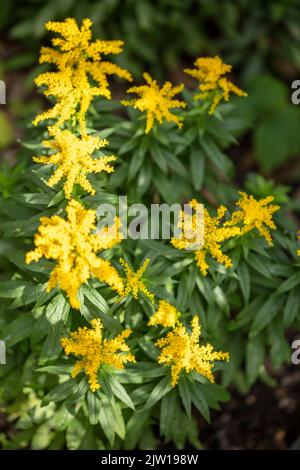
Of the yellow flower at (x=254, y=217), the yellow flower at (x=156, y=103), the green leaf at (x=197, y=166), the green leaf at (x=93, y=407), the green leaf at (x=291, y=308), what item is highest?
the yellow flower at (x=156, y=103)

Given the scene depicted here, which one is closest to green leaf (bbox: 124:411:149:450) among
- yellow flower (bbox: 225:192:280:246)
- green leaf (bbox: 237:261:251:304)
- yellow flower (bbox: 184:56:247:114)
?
green leaf (bbox: 237:261:251:304)

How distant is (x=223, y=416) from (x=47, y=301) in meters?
2.16

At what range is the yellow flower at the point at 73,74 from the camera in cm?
349

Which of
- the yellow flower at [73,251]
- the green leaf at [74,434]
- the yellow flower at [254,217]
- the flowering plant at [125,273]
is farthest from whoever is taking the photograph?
the green leaf at [74,434]

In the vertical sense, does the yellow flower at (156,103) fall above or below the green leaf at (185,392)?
above

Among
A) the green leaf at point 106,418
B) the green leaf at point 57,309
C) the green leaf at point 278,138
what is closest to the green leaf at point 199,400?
the green leaf at point 106,418

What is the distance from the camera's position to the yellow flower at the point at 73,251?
3.05 m

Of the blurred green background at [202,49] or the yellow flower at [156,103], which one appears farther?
the blurred green background at [202,49]

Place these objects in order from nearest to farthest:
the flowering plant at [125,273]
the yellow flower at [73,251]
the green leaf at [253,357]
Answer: the yellow flower at [73,251]
the flowering plant at [125,273]
the green leaf at [253,357]

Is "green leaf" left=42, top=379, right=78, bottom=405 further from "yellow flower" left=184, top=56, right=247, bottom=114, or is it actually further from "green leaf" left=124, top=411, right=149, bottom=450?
"yellow flower" left=184, top=56, right=247, bottom=114

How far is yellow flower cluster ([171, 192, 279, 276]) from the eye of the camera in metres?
3.46

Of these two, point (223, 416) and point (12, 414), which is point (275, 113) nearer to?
point (223, 416)

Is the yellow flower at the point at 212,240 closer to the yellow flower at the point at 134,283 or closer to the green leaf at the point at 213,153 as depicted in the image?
→ the yellow flower at the point at 134,283
